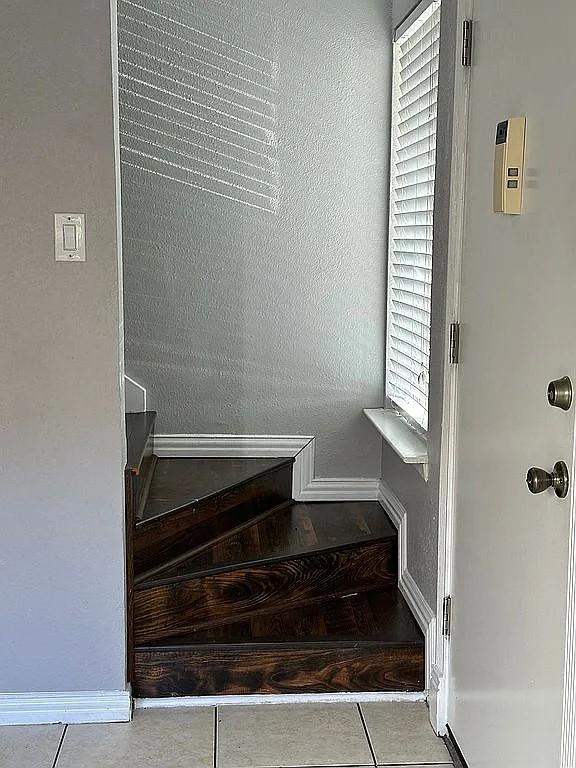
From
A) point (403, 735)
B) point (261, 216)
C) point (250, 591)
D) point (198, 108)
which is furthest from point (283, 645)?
point (198, 108)

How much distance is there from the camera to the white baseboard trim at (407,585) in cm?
271

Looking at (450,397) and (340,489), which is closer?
(450,397)

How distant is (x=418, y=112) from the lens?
123 inches

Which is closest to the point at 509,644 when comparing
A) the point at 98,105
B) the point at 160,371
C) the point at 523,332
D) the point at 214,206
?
the point at 523,332

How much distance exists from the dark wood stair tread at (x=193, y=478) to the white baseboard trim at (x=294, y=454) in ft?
0.14

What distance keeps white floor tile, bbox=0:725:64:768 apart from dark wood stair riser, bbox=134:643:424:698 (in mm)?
279

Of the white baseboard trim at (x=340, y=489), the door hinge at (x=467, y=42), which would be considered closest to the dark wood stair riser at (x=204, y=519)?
the white baseboard trim at (x=340, y=489)

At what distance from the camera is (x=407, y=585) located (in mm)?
3066

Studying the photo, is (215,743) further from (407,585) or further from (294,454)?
(294,454)

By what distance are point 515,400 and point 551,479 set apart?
0.31m

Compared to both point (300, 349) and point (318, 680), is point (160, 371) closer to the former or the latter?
point (300, 349)

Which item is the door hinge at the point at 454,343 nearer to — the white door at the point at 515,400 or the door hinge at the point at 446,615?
the white door at the point at 515,400

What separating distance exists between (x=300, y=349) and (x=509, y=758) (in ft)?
6.54

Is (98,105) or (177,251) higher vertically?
(98,105)
